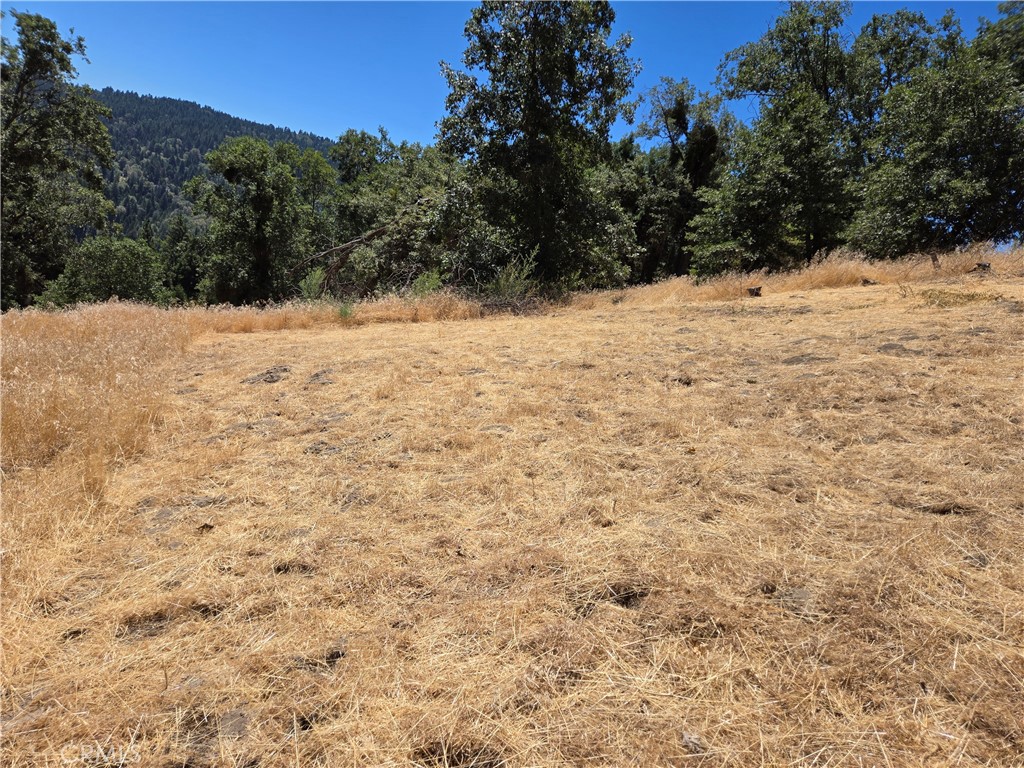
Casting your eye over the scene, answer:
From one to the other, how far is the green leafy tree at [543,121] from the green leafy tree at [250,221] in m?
13.3

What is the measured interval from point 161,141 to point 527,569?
218 meters

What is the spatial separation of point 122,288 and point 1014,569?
3934 centimetres

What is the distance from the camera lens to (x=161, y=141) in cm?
16688

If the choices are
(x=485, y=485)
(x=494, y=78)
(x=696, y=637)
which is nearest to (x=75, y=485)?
(x=485, y=485)

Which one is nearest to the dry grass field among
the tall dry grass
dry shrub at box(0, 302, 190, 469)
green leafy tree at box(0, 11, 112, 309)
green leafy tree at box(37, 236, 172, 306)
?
dry shrub at box(0, 302, 190, 469)

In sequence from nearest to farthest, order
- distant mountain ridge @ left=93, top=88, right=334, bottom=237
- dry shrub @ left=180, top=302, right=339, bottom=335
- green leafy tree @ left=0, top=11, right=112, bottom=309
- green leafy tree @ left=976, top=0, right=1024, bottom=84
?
dry shrub @ left=180, top=302, right=339, bottom=335 < green leafy tree @ left=976, top=0, right=1024, bottom=84 < green leafy tree @ left=0, top=11, right=112, bottom=309 < distant mountain ridge @ left=93, top=88, right=334, bottom=237

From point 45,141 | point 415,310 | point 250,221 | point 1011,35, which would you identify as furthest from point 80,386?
point 1011,35

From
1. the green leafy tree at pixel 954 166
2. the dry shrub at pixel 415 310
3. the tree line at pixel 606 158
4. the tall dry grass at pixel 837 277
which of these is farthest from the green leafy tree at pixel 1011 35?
the dry shrub at pixel 415 310

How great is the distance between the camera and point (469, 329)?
721 centimetres

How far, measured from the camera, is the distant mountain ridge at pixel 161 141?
139 m

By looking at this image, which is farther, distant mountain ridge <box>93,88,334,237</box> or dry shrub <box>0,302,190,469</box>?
distant mountain ridge <box>93,88,334,237</box>

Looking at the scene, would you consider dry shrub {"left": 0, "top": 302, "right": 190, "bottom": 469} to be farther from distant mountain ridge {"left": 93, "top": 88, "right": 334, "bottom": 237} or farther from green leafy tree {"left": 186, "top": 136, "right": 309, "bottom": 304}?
distant mountain ridge {"left": 93, "top": 88, "right": 334, "bottom": 237}

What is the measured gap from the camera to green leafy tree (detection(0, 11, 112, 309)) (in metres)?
15.6

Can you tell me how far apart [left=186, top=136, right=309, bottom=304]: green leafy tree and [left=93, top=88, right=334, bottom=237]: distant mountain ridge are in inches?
5049
